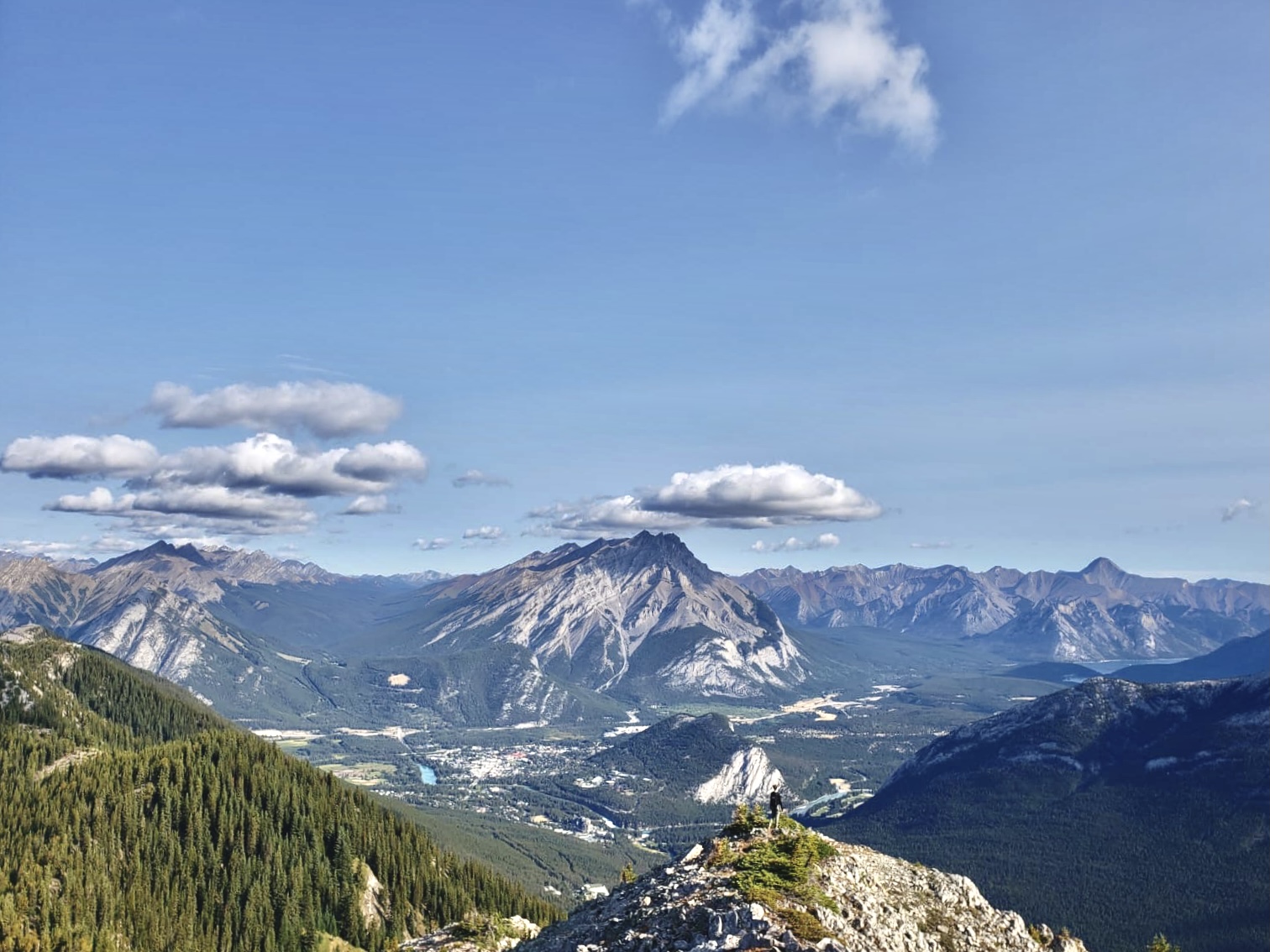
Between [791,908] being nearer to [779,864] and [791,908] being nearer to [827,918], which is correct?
[827,918]

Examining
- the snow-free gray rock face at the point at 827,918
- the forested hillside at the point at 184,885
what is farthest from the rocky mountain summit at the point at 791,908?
the forested hillside at the point at 184,885

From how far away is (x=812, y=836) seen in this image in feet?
267

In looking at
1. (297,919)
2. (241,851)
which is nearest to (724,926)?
(297,919)

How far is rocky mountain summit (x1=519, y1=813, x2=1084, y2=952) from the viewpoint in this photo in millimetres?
61969

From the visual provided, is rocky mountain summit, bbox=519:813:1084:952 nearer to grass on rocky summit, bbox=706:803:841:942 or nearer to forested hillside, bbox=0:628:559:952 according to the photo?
grass on rocky summit, bbox=706:803:841:942

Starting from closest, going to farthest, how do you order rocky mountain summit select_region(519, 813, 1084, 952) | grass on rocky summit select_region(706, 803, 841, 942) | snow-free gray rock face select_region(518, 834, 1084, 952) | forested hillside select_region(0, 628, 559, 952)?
snow-free gray rock face select_region(518, 834, 1084, 952)
rocky mountain summit select_region(519, 813, 1084, 952)
grass on rocky summit select_region(706, 803, 841, 942)
forested hillside select_region(0, 628, 559, 952)

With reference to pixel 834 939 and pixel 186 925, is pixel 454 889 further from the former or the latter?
pixel 834 939

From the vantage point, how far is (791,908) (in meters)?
64.1

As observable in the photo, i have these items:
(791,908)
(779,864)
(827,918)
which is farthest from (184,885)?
(827,918)

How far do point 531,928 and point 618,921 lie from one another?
8859cm

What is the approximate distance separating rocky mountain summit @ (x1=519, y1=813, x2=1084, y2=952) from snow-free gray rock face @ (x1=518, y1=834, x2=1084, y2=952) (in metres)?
0.10

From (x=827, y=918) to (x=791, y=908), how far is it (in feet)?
9.74

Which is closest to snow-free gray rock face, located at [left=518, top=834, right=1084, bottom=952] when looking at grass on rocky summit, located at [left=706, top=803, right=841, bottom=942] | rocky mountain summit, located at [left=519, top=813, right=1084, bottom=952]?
rocky mountain summit, located at [left=519, top=813, right=1084, bottom=952]

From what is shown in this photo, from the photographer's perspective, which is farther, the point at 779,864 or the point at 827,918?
the point at 779,864
